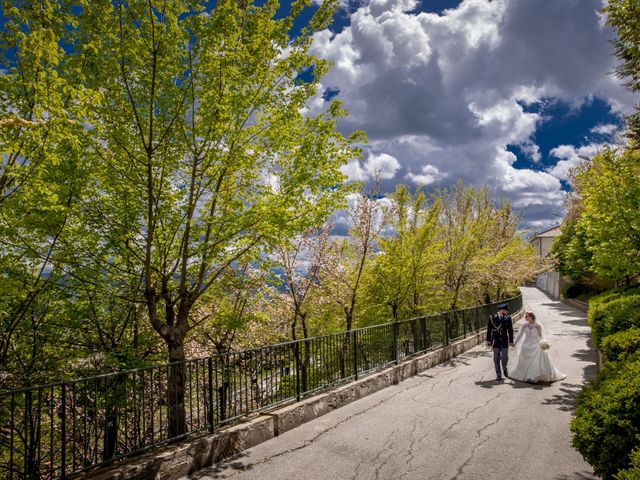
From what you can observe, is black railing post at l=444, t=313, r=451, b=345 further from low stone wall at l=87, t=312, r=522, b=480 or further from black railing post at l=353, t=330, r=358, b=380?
black railing post at l=353, t=330, r=358, b=380

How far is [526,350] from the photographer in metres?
9.78

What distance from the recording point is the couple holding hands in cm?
942

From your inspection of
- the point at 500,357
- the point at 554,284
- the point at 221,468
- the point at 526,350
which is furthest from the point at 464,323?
the point at 554,284

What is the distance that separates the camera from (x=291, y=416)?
670 cm

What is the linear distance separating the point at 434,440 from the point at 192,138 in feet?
20.7

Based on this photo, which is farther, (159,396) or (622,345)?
(622,345)

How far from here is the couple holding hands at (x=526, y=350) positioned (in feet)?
30.9

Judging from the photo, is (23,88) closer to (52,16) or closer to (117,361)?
(52,16)

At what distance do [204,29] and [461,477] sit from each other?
7.35 metres

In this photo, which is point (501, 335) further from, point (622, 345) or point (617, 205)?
point (617, 205)

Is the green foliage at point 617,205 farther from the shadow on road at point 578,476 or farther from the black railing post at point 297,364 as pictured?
the black railing post at point 297,364

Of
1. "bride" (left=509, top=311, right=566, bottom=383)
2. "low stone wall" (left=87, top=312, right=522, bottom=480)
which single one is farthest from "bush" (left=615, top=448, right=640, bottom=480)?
"bride" (left=509, top=311, right=566, bottom=383)

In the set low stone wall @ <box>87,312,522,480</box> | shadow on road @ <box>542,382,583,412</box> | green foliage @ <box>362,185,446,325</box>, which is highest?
green foliage @ <box>362,185,446,325</box>

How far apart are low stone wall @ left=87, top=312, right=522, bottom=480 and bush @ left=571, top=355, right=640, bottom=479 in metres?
4.23
